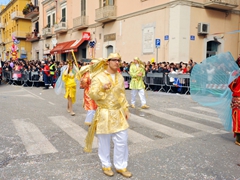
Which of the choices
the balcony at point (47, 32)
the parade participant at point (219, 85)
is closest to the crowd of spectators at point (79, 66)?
the parade participant at point (219, 85)

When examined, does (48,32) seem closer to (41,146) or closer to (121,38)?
(121,38)

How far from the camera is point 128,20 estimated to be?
19.3 metres

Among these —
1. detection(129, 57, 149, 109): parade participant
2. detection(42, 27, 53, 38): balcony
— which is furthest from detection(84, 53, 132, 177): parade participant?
detection(42, 27, 53, 38): balcony

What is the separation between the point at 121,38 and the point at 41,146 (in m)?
15.9

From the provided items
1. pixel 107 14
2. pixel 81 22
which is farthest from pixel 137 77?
pixel 81 22

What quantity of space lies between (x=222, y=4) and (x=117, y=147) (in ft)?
51.1

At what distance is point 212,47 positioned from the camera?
17.8 metres

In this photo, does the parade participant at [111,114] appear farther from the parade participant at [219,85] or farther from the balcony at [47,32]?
the balcony at [47,32]

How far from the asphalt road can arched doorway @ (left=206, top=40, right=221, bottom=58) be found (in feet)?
33.2

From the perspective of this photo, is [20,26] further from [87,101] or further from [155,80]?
[87,101]

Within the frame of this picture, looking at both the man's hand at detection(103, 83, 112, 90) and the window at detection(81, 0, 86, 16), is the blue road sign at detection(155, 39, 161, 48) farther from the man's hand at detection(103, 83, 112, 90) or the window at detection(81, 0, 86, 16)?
the man's hand at detection(103, 83, 112, 90)

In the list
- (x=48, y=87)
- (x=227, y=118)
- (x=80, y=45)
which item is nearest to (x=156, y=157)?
(x=227, y=118)

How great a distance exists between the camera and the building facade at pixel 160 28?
52.0ft

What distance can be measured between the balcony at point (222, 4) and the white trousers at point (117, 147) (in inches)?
578
